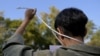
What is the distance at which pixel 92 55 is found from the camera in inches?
77.5

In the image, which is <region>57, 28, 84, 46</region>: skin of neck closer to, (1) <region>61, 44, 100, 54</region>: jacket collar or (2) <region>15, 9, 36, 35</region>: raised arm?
(1) <region>61, 44, 100, 54</region>: jacket collar

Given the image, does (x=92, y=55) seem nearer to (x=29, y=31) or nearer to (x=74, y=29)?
(x=74, y=29)

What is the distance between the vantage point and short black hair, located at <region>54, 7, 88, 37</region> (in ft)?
6.78

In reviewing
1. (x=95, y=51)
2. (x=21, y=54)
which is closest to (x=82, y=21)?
(x=95, y=51)

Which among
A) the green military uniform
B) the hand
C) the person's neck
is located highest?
the hand

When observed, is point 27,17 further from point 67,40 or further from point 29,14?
point 67,40

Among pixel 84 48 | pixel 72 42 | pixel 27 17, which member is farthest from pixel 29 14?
pixel 84 48

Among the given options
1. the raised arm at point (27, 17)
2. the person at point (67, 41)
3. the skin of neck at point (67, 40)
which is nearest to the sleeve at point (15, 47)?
the person at point (67, 41)

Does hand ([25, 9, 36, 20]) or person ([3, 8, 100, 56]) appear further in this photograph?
hand ([25, 9, 36, 20])

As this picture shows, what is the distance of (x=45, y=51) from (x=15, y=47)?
210 mm

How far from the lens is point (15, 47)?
6.86ft

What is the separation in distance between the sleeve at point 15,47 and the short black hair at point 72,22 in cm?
26

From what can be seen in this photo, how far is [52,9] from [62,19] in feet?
130

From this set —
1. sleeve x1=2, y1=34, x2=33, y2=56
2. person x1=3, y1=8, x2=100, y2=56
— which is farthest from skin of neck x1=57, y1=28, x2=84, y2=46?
sleeve x1=2, y1=34, x2=33, y2=56
